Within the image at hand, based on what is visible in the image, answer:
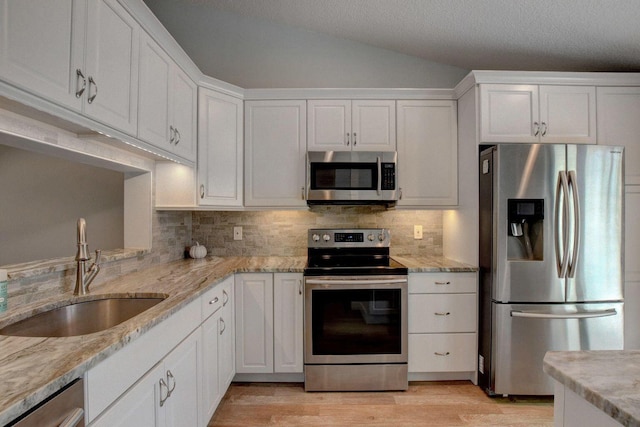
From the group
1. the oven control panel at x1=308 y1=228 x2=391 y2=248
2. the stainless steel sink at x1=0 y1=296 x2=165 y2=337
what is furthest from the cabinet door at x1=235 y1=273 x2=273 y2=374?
the stainless steel sink at x1=0 y1=296 x2=165 y2=337

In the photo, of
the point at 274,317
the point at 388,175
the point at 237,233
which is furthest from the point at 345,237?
the point at 237,233

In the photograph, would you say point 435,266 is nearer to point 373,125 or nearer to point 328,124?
point 373,125

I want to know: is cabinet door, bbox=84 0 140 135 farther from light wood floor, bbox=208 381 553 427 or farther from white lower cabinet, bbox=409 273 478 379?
white lower cabinet, bbox=409 273 478 379

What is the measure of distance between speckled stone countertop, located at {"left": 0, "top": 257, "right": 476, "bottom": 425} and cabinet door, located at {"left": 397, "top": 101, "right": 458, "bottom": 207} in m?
1.52

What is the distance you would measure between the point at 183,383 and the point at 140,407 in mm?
376

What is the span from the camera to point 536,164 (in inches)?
85.4

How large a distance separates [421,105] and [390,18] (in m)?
0.68

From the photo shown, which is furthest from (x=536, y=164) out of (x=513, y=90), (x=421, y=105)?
(x=421, y=105)

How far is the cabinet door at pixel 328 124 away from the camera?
2.70m

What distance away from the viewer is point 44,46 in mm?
1095

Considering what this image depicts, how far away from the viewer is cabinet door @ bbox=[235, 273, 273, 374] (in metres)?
2.40

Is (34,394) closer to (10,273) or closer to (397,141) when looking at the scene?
(10,273)

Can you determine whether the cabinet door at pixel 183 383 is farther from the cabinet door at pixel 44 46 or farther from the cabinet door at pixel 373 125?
the cabinet door at pixel 373 125

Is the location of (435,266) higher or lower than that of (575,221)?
lower
